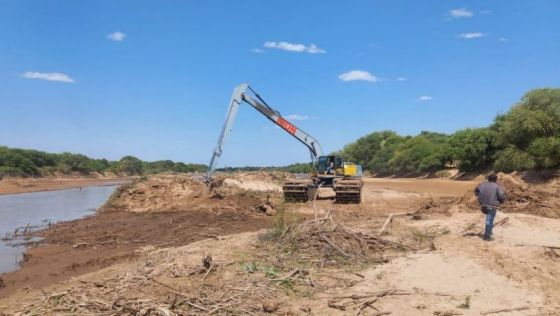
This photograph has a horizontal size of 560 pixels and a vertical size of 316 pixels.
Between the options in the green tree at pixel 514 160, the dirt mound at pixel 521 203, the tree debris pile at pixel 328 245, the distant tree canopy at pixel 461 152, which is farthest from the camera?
the distant tree canopy at pixel 461 152

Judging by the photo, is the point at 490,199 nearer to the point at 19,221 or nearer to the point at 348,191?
the point at 348,191

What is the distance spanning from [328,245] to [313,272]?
146cm

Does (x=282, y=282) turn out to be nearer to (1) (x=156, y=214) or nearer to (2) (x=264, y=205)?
(2) (x=264, y=205)

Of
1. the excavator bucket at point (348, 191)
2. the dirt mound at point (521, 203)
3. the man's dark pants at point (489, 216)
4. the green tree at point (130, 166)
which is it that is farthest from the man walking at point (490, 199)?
the green tree at point (130, 166)

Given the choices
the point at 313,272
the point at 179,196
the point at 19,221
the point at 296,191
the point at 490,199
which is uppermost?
the point at 490,199

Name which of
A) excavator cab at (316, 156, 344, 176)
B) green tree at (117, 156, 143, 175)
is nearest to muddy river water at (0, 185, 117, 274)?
excavator cab at (316, 156, 344, 176)

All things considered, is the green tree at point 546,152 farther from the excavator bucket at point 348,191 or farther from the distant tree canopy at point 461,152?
the excavator bucket at point 348,191

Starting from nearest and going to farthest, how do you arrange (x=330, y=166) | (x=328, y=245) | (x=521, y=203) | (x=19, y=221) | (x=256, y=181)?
(x=328, y=245) < (x=521, y=203) < (x=19, y=221) < (x=330, y=166) < (x=256, y=181)

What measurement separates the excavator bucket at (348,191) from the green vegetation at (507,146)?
2176 centimetres

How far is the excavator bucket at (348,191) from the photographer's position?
947 inches

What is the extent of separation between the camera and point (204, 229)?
17656 mm

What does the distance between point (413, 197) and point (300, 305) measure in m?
23.2

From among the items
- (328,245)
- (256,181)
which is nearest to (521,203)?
(328,245)

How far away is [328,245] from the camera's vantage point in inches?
435
